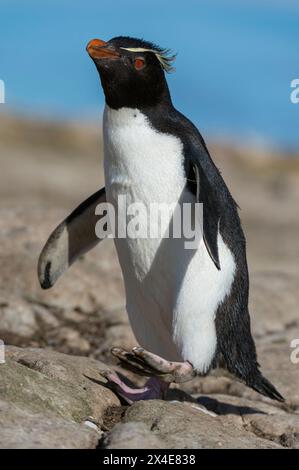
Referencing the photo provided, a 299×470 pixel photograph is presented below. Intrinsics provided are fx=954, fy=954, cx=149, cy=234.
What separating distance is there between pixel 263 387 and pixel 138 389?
0.69 meters

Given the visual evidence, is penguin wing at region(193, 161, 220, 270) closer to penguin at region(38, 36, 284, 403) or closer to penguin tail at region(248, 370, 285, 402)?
penguin at region(38, 36, 284, 403)

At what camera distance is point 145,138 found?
4.25m

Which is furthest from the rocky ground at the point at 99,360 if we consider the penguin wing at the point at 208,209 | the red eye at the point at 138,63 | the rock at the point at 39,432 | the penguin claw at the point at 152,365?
the red eye at the point at 138,63

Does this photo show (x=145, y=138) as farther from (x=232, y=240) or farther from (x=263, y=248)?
(x=263, y=248)

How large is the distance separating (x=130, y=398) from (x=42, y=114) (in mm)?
19234

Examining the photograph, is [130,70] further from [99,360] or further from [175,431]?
[99,360]

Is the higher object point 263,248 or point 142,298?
point 142,298

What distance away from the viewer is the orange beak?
416 cm

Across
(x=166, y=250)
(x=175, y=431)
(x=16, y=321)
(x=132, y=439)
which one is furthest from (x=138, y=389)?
(x=16, y=321)

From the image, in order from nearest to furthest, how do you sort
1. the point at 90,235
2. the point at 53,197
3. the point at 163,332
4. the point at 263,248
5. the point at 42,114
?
the point at 163,332 → the point at 90,235 → the point at 263,248 → the point at 53,197 → the point at 42,114

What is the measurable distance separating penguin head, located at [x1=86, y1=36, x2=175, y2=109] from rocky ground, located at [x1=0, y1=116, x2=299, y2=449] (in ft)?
3.99

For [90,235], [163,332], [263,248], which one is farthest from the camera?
[263,248]

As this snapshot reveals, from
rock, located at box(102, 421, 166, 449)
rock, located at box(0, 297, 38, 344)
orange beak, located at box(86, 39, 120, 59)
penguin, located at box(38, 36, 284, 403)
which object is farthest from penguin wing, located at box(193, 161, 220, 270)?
rock, located at box(0, 297, 38, 344)
